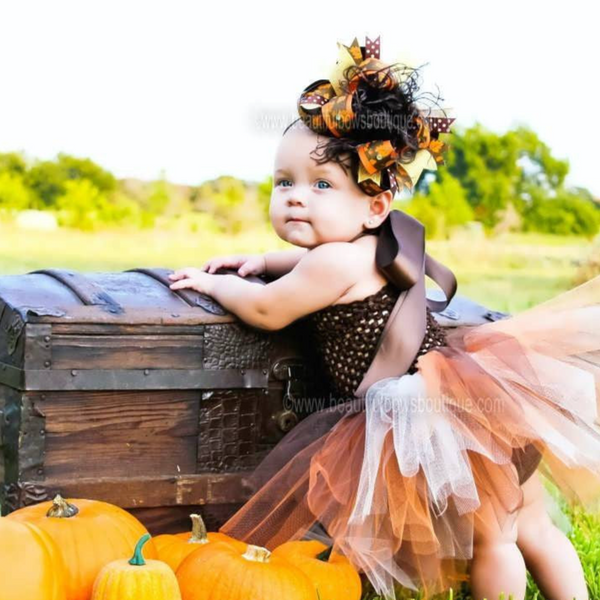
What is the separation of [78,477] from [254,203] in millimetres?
5569

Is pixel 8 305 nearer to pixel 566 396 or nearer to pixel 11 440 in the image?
pixel 11 440

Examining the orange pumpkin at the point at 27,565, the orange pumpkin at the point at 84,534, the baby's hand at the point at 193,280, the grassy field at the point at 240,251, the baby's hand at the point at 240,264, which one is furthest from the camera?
the grassy field at the point at 240,251

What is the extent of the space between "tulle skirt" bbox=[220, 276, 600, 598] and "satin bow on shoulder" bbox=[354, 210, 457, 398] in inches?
3.1

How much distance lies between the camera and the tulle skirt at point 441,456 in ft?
7.72

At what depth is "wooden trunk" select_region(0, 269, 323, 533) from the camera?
2.54 meters

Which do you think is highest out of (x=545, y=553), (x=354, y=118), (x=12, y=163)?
(x=12, y=163)

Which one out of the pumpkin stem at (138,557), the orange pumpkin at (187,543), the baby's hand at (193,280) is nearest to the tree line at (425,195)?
the baby's hand at (193,280)

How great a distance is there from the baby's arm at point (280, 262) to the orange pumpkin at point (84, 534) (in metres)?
0.94

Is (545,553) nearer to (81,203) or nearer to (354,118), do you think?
(354,118)

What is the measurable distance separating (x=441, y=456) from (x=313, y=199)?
0.79 meters

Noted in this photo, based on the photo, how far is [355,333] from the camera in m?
2.66

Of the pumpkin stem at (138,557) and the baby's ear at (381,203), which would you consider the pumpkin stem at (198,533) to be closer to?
the pumpkin stem at (138,557)

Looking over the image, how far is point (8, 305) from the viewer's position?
2.57 m

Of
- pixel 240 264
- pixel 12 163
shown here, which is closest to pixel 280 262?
pixel 240 264
